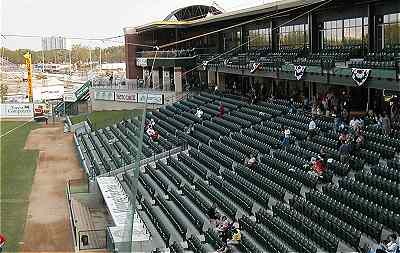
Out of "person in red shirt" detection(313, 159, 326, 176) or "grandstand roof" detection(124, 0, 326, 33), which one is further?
"grandstand roof" detection(124, 0, 326, 33)

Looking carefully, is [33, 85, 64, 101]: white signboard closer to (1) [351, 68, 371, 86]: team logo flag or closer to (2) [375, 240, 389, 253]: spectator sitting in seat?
(1) [351, 68, 371, 86]: team logo flag

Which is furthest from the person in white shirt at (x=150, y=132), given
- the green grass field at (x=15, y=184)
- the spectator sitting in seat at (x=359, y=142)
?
the spectator sitting in seat at (x=359, y=142)

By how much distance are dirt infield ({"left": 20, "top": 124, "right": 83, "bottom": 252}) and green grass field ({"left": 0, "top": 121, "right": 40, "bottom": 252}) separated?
0.32 meters

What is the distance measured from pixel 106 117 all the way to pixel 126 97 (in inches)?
135

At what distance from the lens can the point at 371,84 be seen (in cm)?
2078

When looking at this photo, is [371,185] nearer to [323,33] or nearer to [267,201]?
[267,201]

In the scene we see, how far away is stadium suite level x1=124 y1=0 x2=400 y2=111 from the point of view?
24.2 meters

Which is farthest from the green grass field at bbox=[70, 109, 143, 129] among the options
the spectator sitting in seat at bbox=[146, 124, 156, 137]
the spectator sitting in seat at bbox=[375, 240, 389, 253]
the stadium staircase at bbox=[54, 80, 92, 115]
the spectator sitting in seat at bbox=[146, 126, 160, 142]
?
the spectator sitting in seat at bbox=[375, 240, 389, 253]

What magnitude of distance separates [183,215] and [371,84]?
7.99 meters

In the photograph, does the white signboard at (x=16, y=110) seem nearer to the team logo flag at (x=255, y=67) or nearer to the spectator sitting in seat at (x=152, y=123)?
the spectator sitting in seat at (x=152, y=123)

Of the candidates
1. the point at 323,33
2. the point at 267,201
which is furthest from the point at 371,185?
the point at 323,33

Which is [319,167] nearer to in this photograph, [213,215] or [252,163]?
[213,215]

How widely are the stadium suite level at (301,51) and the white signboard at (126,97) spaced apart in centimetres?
270

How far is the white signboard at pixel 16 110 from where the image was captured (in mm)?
60250
